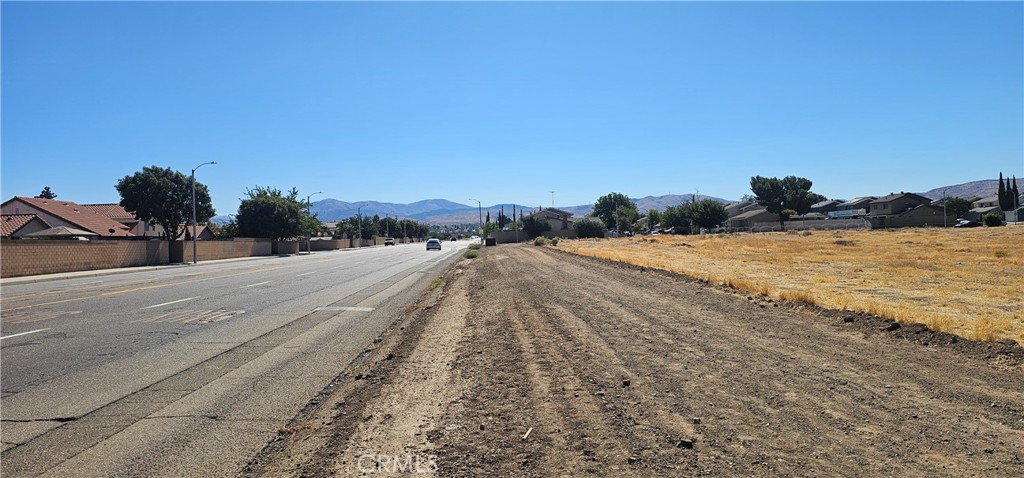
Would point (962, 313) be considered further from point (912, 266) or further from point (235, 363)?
point (912, 266)

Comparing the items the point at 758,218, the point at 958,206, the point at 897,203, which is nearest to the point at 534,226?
the point at 758,218

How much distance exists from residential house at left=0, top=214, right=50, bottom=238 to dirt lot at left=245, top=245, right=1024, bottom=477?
5409cm

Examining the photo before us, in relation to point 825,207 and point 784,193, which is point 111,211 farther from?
point 825,207

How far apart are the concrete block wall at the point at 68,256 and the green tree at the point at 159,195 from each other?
8.17 metres

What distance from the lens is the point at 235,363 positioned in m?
9.16

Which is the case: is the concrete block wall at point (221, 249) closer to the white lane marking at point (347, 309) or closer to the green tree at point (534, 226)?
the white lane marking at point (347, 309)

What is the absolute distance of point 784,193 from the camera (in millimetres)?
141750

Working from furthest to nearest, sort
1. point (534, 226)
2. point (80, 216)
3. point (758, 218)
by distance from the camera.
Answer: point (758, 218), point (534, 226), point (80, 216)

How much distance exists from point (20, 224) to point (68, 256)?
67.5 ft

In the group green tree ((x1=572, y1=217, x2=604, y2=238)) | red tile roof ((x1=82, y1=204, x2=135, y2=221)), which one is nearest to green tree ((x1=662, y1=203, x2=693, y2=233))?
green tree ((x1=572, y1=217, x2=604, y2=238))

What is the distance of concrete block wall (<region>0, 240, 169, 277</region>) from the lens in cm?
3259

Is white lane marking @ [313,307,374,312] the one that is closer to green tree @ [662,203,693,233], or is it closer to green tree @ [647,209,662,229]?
green tree @ [662,203,693,233]

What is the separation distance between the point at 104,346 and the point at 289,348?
295cm

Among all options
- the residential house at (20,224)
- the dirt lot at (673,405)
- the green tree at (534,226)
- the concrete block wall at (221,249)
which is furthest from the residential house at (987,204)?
the residential house at (20,224)
